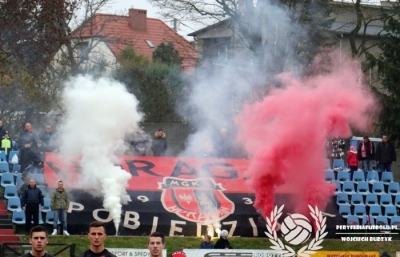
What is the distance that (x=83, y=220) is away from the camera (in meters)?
25.5

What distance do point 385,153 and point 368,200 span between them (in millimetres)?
1689

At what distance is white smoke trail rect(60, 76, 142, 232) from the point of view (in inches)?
1048

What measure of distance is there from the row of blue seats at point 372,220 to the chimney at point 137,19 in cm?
3082

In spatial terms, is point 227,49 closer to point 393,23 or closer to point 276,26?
point 276,26

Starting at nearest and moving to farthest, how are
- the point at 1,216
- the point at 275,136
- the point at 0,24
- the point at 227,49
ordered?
the point at 1,216, the point at 275,136, the point at 0,24, the point at 227,49

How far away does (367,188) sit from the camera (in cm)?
2947

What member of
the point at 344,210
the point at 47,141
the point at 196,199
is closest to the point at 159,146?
the point at 196,199

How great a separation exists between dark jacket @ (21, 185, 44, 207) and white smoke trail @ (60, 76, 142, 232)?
231cm

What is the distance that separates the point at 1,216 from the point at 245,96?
1025cm

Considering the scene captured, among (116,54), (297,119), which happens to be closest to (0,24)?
(297,119)

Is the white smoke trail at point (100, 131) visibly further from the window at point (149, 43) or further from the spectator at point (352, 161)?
the window at point (149, 43)

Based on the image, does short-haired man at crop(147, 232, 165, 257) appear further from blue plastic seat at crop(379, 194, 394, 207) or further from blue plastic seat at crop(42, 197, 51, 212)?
blue plastic seat at crop(379, 194, 394, 207)

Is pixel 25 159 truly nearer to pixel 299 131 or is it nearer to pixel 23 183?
pixel 23 183

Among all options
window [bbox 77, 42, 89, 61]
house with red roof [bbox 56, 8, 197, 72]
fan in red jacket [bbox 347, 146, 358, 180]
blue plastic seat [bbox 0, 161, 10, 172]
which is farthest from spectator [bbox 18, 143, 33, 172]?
window [bbox 77, 42, 89, 61]
